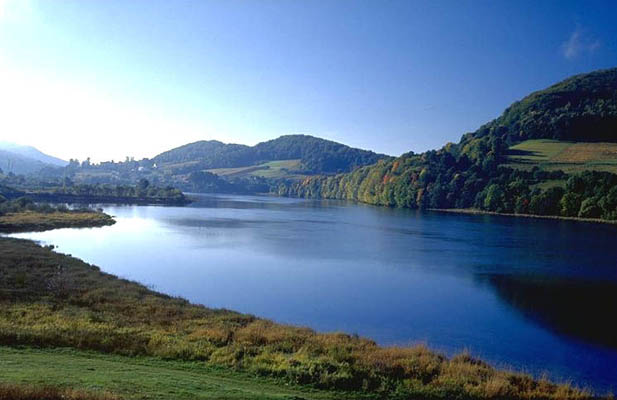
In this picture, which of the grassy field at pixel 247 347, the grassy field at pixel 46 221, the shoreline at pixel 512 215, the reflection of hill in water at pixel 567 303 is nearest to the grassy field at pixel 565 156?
the shoreline at pixel 512 215

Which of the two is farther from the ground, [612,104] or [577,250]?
[612,104]

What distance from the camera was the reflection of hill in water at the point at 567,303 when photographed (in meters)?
26.8

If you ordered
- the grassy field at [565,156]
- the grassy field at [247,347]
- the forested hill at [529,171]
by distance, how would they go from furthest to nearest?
the grassy field at [565,156]
the forested hill at [529,171]
the grassy field at [247,347]

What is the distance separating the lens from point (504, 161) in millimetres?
148250

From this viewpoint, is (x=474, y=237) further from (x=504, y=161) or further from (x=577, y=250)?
(x=504, y=161)

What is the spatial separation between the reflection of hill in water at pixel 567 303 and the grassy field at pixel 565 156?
93.8m

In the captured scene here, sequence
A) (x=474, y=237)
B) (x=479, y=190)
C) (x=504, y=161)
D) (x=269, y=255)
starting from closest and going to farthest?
(x=269, y=255) < (x=474, y=237) < (x=479, y=190) < (x=504, y=161)

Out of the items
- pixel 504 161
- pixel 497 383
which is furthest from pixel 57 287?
pixel 504 161

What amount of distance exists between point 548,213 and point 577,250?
2272 inches

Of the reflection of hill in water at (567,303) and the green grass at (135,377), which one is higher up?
the green grass at (135,377)

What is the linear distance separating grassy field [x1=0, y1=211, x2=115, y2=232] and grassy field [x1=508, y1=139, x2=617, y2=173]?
4579 inches

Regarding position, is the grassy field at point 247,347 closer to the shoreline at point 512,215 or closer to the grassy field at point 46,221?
the grassy field at point 46,221

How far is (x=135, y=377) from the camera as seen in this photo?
1167 centimetres

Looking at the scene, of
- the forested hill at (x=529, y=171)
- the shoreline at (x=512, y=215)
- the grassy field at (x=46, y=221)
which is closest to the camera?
the grassy field at (x=46, y=221)
